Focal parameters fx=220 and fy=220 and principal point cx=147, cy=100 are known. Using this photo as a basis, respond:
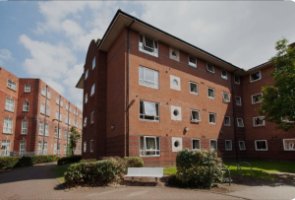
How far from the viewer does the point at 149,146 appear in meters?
16.3

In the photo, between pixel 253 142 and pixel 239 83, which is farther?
pixel 239 83

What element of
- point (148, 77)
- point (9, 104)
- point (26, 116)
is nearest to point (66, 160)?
point (148, 77)

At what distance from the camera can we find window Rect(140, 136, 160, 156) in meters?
16.0

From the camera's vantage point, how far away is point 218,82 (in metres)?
24.0

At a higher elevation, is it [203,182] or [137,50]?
[137,50]

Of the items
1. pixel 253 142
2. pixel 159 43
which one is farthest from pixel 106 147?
pixel 253 142

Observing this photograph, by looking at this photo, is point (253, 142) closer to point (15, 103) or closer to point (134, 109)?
point (134, 109)

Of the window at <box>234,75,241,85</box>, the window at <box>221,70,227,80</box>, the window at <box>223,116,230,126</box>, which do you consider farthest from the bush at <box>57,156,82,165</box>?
the window at <box>234,75,241,85</box>

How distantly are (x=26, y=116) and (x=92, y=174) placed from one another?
3233 cm

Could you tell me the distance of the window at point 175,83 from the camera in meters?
19.2

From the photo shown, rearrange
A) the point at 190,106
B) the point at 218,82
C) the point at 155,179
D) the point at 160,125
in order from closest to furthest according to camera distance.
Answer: the point at 155,179, the point at 160,125, the point at 190,106, the point at 218,82

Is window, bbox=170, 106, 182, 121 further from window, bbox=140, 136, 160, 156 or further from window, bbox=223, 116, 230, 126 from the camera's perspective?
window, bbox=223, 116, 230, 126

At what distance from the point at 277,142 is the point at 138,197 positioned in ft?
64.0

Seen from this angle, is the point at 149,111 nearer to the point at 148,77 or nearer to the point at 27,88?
the point at 148,77
